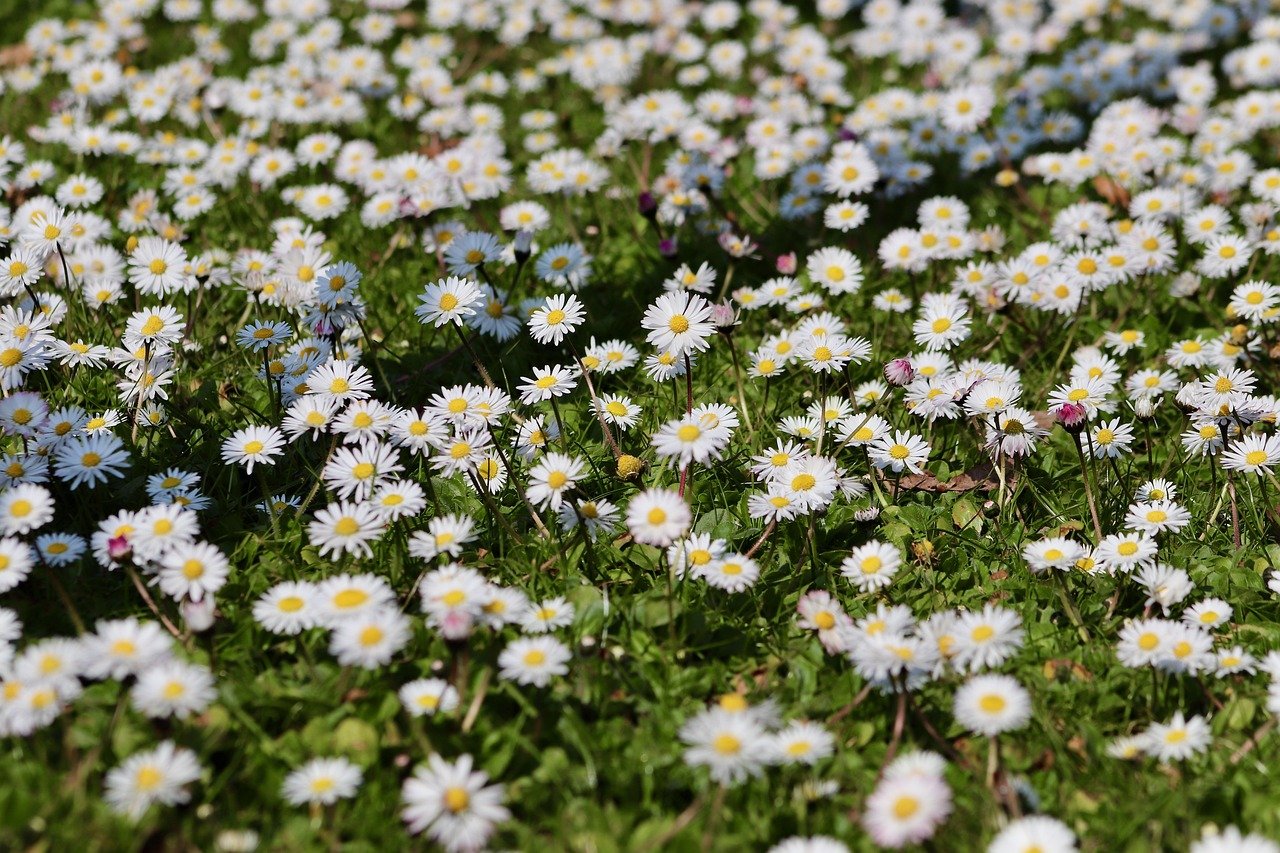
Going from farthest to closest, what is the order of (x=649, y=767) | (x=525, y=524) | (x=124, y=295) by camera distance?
1. (x=124, y=295)
2. (x=525, y=524)
3. (x=649, y=767)

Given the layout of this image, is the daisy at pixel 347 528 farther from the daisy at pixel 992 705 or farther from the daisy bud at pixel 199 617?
the daisy at pixel 992 705

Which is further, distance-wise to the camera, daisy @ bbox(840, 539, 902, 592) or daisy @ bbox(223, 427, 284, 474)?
daisy @ bbox(223, 427, 284, 474)

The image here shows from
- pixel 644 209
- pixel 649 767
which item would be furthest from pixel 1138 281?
pixel 649 767

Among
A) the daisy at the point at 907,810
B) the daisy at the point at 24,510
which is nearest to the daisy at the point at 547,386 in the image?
the daisy at the point at 24,510

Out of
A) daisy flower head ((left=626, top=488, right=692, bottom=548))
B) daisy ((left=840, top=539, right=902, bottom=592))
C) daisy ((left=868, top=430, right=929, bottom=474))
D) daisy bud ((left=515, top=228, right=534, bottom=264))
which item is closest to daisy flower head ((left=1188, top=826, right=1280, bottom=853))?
daisy ((left=840, top=539, right=902, bottom=592))

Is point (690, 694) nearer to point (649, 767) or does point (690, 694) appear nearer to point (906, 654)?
point (649, 767)

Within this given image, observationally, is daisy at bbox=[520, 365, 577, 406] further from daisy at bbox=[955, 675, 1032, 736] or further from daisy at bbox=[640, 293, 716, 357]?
daisy at bbox=[955, 675, 1032, 736]
